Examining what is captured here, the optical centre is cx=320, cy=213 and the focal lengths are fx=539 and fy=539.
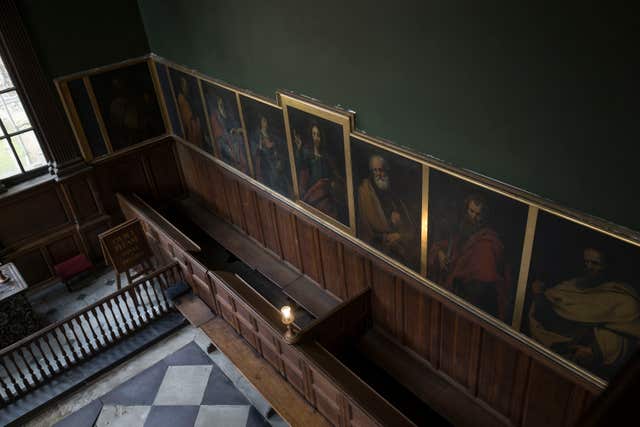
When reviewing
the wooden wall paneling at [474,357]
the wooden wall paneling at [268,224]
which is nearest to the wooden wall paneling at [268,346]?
the wooden wall paneling at [268,224]

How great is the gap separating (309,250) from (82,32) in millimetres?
5228

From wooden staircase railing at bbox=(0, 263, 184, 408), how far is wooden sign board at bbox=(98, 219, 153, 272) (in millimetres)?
610

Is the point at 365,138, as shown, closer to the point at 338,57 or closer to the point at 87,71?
the point at 338,57

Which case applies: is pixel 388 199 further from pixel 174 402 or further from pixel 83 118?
pixel 83 118

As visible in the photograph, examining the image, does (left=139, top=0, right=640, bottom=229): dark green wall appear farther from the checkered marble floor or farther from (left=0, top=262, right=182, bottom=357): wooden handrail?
the checkered marble floor

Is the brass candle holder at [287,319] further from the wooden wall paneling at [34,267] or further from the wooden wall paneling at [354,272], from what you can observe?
the wooden wall paneling at [34,267]

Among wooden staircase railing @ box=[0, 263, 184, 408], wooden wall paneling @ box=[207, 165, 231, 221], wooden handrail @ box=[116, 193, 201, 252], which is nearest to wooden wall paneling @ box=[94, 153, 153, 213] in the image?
wooden handrail @ box=[116, 193, 201, 252]

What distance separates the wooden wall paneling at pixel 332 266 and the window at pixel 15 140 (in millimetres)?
5207

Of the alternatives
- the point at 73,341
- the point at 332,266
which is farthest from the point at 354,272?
the point at 73,341

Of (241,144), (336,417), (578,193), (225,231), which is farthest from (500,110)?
(225,231)

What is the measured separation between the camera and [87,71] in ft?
29.9

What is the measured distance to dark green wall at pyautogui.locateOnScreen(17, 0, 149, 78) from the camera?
8.47m

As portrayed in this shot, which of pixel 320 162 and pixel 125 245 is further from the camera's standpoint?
pixel 125 245

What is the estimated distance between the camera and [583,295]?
468 centimetres
